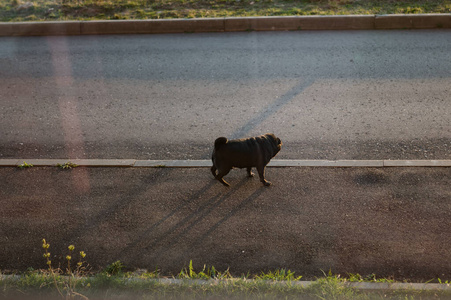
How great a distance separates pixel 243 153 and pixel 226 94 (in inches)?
125

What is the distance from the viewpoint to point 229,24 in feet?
39.2

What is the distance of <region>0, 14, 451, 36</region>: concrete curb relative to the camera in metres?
11.6

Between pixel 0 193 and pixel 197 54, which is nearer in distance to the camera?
pixel 0 193

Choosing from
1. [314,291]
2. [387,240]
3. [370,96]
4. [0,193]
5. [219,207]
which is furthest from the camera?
[370,96]

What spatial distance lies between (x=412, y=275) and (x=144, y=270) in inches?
96.1

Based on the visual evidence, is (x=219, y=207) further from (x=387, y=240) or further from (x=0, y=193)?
(x=0, y=193)

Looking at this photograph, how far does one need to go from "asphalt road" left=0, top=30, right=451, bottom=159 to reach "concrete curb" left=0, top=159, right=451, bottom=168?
197 millimetres

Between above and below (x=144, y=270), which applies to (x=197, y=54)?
above

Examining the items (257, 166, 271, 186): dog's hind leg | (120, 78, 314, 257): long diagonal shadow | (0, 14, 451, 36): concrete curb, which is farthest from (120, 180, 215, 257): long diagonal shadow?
(0, 14, 451, 36): concrete curb

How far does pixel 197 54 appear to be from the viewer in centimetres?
1068

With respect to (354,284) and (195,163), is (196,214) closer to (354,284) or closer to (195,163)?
(195,163)

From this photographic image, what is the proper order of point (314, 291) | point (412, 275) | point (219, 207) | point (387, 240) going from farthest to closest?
1. point (219, 207)
2. point (387, 240)
3. point (412, 275)
4. point (314, 291)

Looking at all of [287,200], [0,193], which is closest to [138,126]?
[0,193]

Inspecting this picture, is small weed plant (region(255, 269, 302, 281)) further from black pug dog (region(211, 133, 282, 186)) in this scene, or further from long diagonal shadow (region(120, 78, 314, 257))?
black pug dog (region(211, 133, 282, 186))
